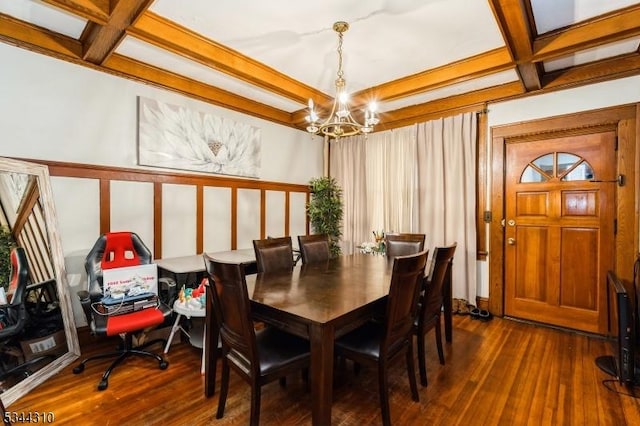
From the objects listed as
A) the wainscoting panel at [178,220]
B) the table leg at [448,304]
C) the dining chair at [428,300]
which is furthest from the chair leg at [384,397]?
the wainscoting panel at [178,220]

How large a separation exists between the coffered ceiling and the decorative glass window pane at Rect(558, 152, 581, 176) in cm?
74

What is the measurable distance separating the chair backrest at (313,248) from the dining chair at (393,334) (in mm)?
1177

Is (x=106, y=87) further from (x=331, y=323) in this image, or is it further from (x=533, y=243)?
(x=533, y=243)

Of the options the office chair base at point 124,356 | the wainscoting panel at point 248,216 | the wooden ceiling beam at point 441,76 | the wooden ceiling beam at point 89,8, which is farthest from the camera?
the wainscoting panel at point 248,216

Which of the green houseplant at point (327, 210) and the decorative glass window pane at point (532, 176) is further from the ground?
the decorative glass window pane at point (532, 176)

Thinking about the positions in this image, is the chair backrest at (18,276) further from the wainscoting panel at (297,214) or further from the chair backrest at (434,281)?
the wainscoting panel at (297,214)

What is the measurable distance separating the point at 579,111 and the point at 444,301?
2.43 metres

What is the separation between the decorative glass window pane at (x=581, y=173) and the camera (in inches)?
126

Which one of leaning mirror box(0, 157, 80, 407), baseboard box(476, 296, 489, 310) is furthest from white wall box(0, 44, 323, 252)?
baseboard box(476, 296, 489, 310)

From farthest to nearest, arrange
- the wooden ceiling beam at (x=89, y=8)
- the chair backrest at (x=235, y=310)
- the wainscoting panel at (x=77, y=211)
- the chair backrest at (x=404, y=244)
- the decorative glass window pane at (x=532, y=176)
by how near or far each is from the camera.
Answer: the decorative glass window pane at (x=532, y=176) → the chair backrest at (x=404, y=244) → the wainscoting panel at (x=77, y=211) → the wooden ceiling beam at (x=89, y=8) → the chair backrest at (x=235, y=310)

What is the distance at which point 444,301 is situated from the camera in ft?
9.98

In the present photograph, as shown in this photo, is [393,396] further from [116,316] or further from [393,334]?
[116,316]

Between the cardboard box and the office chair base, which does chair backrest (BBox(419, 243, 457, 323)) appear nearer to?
the office chair base

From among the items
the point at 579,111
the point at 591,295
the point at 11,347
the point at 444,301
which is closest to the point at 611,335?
the point at 591,295
